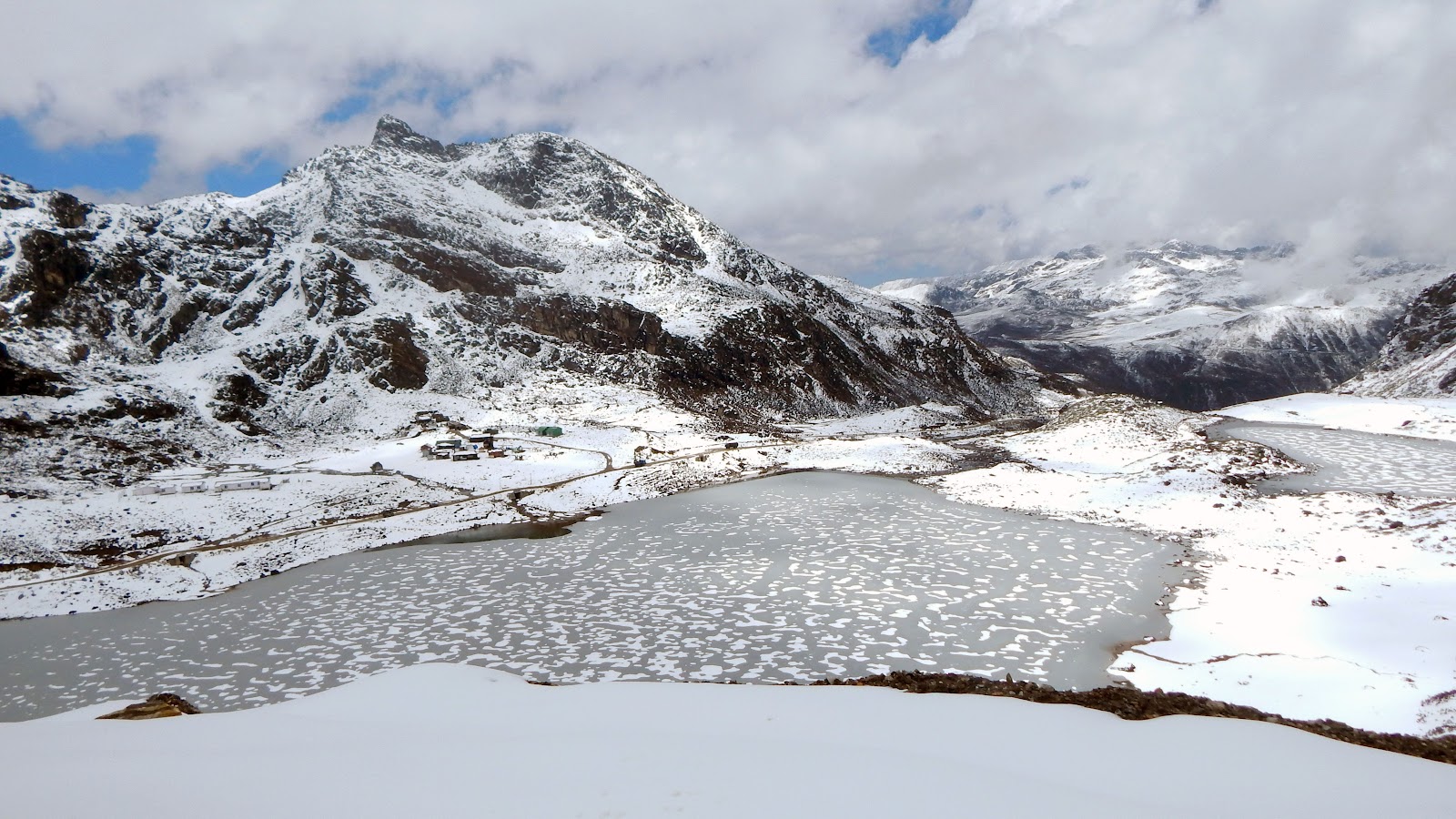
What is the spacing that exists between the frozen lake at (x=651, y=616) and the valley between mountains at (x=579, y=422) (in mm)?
368

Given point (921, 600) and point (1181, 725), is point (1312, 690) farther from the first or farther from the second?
point (921, 600)

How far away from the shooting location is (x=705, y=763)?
19.4 feet

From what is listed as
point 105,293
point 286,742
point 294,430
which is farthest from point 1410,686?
point 105,293

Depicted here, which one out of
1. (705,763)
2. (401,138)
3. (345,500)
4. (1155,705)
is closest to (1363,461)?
(1155,705)

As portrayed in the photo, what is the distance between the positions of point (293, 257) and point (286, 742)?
286 ft

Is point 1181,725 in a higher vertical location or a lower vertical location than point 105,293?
lower

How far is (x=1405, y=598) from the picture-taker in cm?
1522

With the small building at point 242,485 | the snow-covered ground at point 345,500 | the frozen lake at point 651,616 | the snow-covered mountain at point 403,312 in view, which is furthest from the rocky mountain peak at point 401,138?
the frozen lake at point 651,616

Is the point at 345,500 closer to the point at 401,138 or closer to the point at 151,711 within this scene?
the point at 151,711

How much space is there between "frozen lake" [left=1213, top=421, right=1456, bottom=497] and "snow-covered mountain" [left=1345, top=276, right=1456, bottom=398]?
5049cm

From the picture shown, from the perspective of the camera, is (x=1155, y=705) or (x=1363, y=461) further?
(x=1363, y=461)

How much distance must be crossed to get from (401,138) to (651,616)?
448 feet

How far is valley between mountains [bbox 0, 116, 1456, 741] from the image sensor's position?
16.1 m

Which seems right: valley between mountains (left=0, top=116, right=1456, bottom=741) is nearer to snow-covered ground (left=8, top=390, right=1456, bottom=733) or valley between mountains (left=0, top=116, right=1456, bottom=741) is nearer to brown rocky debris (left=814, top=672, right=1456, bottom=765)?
snow-covered ground (left=8, top=390, right=1456, bottom=733)
